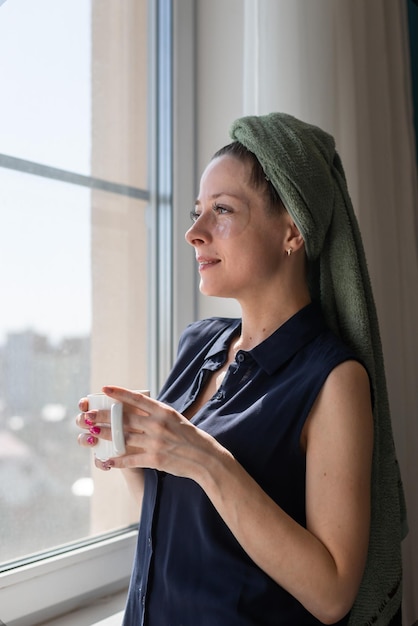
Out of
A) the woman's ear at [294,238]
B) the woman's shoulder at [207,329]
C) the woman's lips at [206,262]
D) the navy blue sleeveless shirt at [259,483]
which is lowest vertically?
the navy blue sleeveless shirt at [259,483]

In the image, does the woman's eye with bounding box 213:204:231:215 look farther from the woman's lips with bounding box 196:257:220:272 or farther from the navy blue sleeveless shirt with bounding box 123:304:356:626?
the navy blue sleeveless shirt with bounding box 123:304:356:626

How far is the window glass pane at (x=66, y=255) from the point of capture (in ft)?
3.98

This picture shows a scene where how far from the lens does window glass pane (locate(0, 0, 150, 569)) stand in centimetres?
121

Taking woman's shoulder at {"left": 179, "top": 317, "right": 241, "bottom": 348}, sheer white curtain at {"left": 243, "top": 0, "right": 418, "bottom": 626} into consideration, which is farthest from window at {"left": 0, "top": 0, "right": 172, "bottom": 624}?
sheer white curtain at {"left": 243, "top": 0, "right": 418, "bottom": 626}

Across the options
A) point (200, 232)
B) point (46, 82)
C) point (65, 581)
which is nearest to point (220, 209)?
point (200, 232)

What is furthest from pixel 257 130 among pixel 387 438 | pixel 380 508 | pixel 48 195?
pixel 380 508

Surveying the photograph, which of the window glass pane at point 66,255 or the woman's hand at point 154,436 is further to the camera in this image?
the window glass pane at point 66,255

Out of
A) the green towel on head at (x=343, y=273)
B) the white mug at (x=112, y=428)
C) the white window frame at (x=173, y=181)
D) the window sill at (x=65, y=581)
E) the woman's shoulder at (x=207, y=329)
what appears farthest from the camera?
the white window frame at (x=173, y=181)

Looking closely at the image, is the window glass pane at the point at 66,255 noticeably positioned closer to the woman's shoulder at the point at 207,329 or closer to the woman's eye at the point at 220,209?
the woman's shoulder at the point at 207,329

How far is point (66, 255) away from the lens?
4.35ft

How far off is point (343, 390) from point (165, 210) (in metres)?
0.78

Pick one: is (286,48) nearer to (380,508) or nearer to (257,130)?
(257,130)

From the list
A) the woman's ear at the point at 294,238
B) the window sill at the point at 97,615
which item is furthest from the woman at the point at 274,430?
the window sill at the point at 97,615

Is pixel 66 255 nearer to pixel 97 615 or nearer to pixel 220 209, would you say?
pixel 220 209
